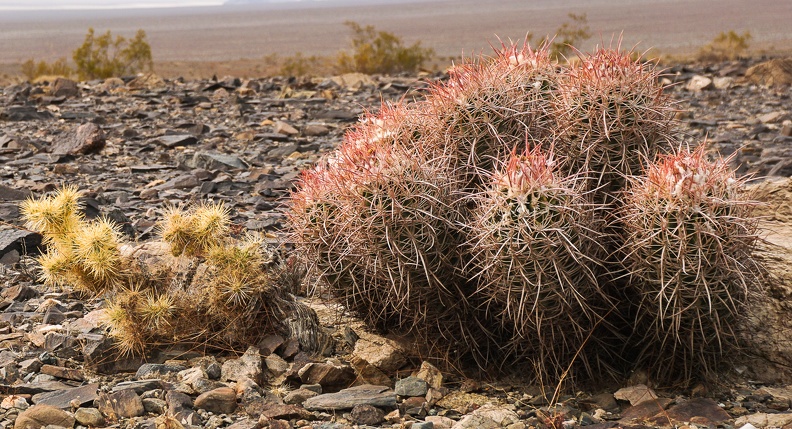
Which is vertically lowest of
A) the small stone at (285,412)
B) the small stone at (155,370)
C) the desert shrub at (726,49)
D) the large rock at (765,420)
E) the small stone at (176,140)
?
the small stone at (155,370)

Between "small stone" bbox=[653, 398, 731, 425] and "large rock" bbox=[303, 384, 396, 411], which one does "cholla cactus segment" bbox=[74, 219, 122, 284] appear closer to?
"large rock" bbox=[303, 384, 396, 411]

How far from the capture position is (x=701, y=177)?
3.86m

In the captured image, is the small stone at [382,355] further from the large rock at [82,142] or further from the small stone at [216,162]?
the large rock at [82,142]

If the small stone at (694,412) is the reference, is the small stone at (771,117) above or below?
above

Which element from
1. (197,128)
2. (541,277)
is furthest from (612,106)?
(197,128)

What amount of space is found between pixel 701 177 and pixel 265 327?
2446 millimetres

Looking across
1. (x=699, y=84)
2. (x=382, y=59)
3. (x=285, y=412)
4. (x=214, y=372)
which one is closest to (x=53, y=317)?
(x=214, y=372)

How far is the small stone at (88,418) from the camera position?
4.01m

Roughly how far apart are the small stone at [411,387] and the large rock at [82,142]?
7191 mm

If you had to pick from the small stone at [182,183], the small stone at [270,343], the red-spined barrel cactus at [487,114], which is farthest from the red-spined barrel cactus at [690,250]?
the small stone at [182,183]

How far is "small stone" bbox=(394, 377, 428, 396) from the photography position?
443 centimetres

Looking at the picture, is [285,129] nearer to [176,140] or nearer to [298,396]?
[176,140]

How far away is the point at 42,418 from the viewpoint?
393cm

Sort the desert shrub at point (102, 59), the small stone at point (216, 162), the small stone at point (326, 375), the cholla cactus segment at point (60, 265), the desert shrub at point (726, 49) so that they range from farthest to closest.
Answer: the desert shrub at point (726, 49), the desert shrub at point (102, 59), the small stone at point (216, 162), the cholla cactus segment at point (60, 265), the small stone at point (326, 375)
